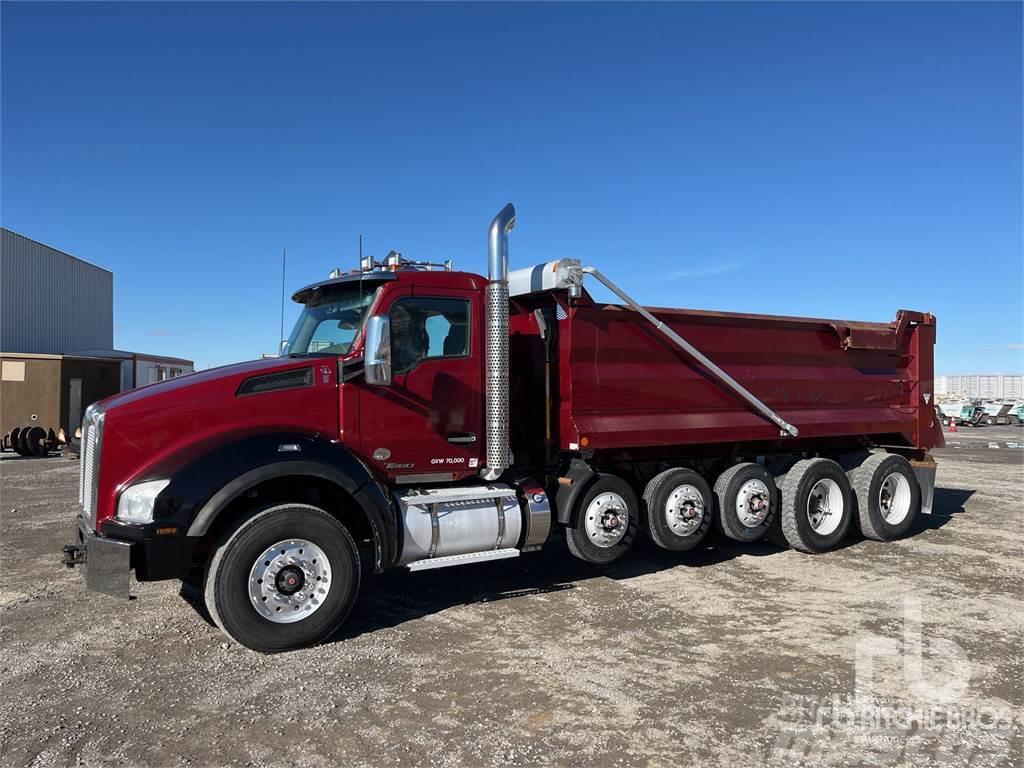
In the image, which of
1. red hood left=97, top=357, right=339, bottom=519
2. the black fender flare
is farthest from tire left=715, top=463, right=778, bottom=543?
red hood left=97, top=357, right=339, bottom=519

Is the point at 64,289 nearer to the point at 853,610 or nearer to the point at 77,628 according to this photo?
the point at 77,628

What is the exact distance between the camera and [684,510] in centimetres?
727

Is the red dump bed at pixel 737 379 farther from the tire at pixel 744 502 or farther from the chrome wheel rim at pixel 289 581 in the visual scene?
the chrome wheel rim at pixel 289 581

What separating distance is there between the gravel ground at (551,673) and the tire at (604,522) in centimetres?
34

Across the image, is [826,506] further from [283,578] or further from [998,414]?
[998,414]

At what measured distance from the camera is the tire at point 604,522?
6.69 metres

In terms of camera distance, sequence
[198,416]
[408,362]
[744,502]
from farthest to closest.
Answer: [744,502]
[408,362]
[198,416]

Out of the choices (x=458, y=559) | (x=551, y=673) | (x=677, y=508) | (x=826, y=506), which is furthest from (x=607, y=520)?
(x=826, y=506)

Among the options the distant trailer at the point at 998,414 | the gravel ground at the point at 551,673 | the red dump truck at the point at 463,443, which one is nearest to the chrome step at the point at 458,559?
the red dump truck at the point at 463,443

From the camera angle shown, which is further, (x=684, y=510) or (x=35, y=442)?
(x=35, y=442)

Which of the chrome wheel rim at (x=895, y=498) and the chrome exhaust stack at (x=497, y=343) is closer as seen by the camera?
the chrome exhaust stack at (x=497, y=343)

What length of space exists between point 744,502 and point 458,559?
3275 mm

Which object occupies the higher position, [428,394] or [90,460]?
[428,394]

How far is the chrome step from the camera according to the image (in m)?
5.78
